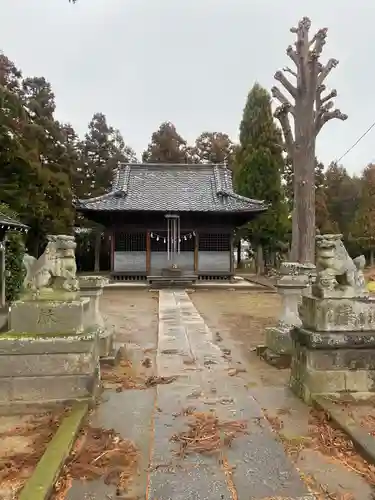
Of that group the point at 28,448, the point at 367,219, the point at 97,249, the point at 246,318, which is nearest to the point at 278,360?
the point at 28,448

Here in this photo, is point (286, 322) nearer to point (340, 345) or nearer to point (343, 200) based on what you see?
point (340, 345)

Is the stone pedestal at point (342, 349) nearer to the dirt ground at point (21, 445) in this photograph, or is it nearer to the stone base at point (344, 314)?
the stone base at point (344, 314)

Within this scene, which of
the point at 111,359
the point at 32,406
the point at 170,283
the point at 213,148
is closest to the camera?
the point at 32,406

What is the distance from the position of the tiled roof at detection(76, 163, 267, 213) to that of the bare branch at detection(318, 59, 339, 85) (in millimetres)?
8052

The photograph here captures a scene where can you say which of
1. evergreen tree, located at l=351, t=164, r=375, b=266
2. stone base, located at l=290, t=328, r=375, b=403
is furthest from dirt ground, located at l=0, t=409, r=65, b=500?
evergreen tree, located at l=351, t=164, r=375, b=266

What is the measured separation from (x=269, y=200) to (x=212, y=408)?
983 inches

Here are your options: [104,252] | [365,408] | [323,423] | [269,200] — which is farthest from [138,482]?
[104,252]

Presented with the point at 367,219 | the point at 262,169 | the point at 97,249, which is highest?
the point at 262,169

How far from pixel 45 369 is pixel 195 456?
5.52 ft

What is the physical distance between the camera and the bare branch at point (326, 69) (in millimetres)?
12727

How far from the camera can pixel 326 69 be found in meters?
12.7

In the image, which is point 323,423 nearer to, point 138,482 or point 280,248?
point 138,482

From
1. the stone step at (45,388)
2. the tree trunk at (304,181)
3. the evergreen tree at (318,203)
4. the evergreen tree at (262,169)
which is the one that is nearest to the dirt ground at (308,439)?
the stone step at (45,388)

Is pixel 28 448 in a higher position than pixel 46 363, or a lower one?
lower
